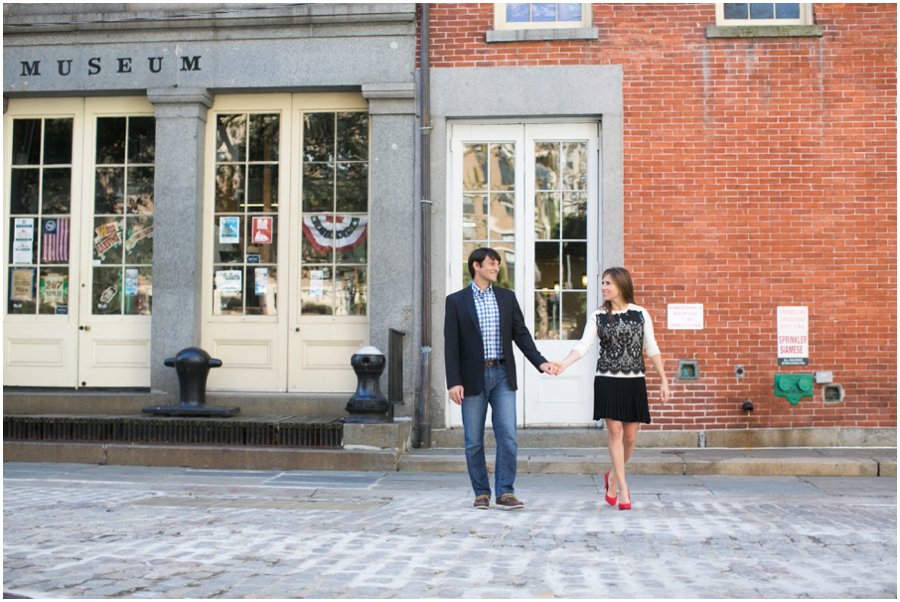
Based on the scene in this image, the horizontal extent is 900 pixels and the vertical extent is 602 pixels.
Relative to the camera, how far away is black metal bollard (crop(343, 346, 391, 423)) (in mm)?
8359

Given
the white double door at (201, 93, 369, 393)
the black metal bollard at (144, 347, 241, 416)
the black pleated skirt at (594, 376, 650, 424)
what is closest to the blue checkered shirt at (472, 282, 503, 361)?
the black pleated skirt at (594, 376, 650, 424)

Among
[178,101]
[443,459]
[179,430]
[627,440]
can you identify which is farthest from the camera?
[178,101]

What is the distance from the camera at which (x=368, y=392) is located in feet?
27.8

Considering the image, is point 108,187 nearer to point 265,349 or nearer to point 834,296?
point 265,349

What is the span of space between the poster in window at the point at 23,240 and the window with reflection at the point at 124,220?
0.77 meters

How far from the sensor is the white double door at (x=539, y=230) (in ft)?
30.7

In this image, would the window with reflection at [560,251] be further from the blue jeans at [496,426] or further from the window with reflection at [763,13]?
the blue jeans at [496,426]

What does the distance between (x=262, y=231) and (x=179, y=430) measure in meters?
2.47

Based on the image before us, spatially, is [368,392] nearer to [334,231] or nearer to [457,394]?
[334,231]

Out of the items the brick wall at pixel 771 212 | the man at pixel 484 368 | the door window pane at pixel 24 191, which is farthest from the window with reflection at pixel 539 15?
the door window pane at pixel 24 191

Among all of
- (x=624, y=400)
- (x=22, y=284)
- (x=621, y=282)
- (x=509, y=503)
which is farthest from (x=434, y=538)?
(x=22, y=284)

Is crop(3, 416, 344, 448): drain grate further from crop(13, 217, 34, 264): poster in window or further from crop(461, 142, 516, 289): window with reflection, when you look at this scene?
crop(461, 142, 516, 289): window with reflection

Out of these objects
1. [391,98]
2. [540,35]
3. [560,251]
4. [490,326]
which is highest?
[540,35]

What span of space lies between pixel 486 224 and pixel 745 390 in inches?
128
